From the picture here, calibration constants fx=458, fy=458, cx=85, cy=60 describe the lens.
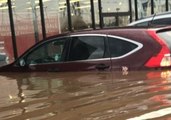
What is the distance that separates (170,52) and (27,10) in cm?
895

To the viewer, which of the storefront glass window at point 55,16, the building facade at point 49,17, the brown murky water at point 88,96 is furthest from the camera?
the storefront glass window at point 55,16

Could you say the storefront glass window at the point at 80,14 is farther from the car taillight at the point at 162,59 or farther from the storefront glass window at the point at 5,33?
the car taillight at the point at 162,59

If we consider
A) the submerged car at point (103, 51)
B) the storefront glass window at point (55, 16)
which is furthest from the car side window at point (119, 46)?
the storefront glass window at point (55, 16)

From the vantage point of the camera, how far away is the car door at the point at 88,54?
22.4 feet

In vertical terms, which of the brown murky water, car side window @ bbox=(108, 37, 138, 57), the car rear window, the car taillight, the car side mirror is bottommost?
the brown murky water

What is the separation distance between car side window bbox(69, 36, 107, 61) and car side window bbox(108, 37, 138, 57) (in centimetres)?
13

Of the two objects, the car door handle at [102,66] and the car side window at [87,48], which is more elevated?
the car side window at [87,48]

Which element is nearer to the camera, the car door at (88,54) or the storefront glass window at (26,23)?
the car door at (88,54)

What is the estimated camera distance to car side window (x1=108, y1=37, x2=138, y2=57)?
6688 mm

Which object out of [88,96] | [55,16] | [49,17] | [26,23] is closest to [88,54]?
[88,96]

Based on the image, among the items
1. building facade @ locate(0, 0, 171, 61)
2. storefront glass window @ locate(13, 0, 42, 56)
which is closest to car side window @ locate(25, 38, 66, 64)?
building facade @ locate(0, 0, 171, 61)

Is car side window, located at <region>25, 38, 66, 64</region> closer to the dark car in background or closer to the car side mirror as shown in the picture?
the car side mirror

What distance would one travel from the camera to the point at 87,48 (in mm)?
7129

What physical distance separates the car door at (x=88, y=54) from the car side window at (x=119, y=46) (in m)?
0.10
